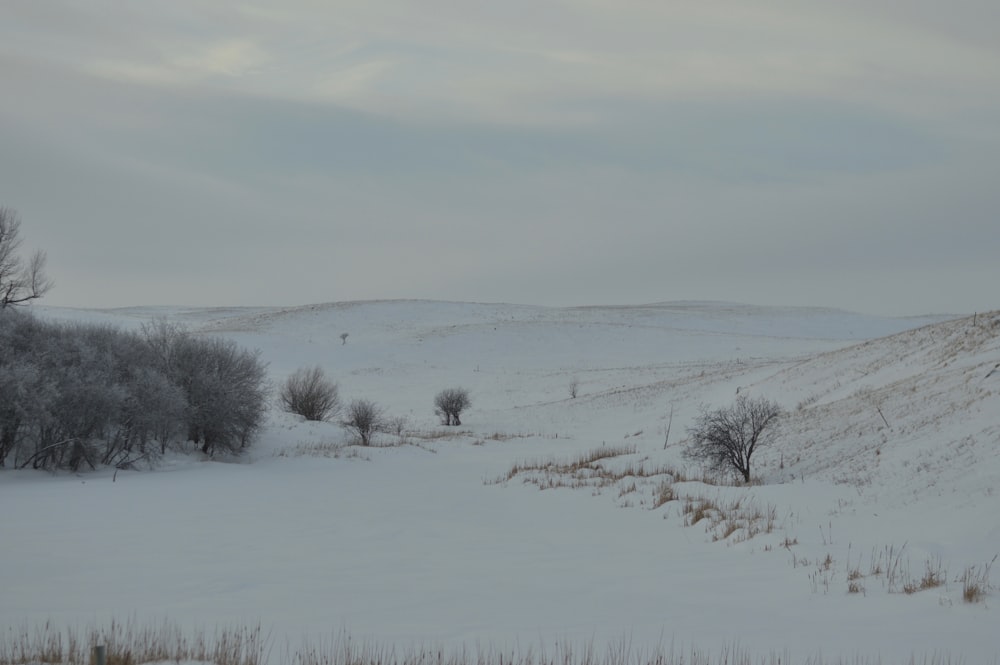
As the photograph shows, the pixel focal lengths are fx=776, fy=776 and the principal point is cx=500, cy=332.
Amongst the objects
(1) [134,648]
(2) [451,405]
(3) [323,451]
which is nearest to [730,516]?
(1) [134,648]

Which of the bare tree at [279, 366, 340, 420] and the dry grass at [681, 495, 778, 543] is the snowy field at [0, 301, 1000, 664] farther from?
the bare tree at [279, 366, 340, 420]

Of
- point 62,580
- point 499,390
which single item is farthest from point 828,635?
point 499,390

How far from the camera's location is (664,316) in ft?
333

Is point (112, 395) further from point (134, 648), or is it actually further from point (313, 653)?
point (313, 653)

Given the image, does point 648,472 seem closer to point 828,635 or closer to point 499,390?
point 828,635

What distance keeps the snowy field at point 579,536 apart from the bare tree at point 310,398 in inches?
218

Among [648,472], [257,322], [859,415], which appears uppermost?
[257,322]

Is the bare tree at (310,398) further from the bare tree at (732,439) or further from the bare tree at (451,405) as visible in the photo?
the bare tree at (732,439)

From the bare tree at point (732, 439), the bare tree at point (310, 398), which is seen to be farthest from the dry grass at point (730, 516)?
the bare tree at point (310, 398)

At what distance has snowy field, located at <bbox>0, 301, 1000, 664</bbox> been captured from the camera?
757 cm

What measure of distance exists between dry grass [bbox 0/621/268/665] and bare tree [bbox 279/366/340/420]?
30154mm

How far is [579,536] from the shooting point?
12.9 metres

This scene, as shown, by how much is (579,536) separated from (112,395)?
531 inches

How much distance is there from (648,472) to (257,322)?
7376cm
